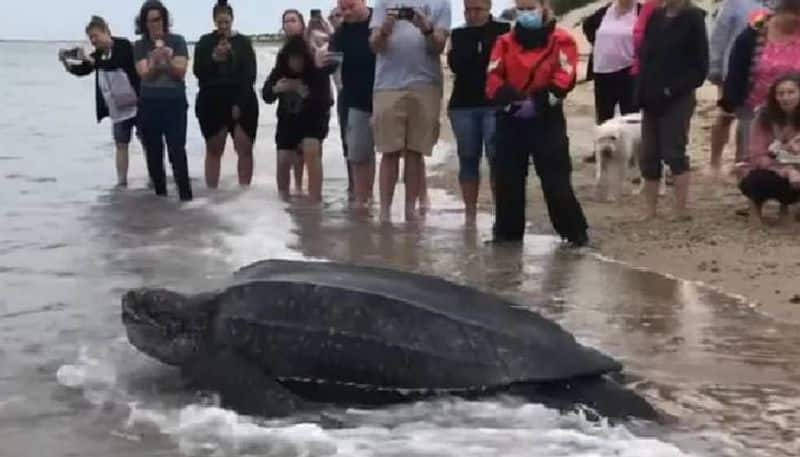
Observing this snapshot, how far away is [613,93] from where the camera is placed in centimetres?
1081

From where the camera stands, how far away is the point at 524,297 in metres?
6.34

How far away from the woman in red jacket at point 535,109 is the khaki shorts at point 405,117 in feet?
3.37

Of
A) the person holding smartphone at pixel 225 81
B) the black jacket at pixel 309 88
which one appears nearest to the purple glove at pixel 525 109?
the black jacket at pixel 309 88

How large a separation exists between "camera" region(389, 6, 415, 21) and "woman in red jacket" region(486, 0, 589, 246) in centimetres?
88

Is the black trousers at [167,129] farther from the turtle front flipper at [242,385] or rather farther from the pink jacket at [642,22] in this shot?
the turtle front flipper at [242,385]

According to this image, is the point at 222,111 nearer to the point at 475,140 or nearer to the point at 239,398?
the point at 475,140

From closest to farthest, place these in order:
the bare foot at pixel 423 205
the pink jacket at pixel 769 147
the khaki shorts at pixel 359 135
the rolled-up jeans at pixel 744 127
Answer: the pink jacket at pixel 769 147 < the rolled-up jeans at pixel 744 127 < the khaki shorts at pixel 359 135 < the bare foot at pixel 423 205

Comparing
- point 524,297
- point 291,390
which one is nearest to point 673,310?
point 524,297

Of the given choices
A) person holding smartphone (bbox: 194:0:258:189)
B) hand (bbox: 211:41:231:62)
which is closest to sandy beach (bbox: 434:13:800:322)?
person holding smartphone (bbox: 194:0:258:189)

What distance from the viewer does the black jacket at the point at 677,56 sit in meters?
8.05

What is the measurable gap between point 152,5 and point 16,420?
621cm

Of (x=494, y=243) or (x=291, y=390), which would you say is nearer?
(x=291, y=390)

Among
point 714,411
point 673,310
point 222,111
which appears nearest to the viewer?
point 714,411

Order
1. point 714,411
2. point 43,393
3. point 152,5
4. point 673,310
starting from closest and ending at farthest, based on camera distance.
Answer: point 714,411 < point 43,393 < point 673,310 < point 152,5
